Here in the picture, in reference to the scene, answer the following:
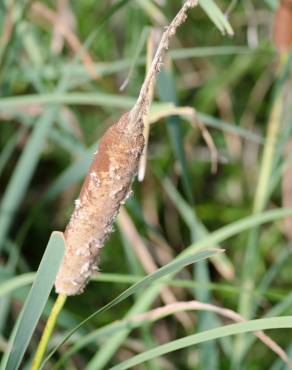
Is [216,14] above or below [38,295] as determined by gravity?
above

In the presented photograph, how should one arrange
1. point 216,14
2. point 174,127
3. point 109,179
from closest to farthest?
point 109,179, point 216,14, point 174,127

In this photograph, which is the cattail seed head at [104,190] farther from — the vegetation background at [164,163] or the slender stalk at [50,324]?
the vegetation background at [164,163]

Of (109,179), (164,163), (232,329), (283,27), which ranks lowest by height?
(232,329)

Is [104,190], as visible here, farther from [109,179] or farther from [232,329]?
[232,329]

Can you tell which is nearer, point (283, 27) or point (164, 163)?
point (283, 27)

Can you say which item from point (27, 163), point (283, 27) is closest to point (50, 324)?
point (27, 163)

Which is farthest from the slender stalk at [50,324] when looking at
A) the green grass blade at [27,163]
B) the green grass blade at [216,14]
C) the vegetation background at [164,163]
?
the vegetation background at [164,163]

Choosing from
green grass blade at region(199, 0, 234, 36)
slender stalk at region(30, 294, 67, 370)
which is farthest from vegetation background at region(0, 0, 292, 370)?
slender stalk at region(30, 294, 67, 370)

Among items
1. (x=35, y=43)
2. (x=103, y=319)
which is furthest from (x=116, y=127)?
(x=103, y=319)
